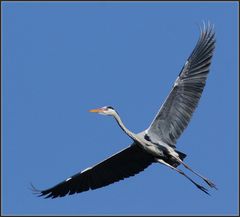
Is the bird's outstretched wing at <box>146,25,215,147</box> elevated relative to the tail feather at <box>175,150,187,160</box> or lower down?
elevated

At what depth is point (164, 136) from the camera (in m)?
10.6

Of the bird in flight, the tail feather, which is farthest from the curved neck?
the tail feather

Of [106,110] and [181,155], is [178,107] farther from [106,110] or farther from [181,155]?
[106,110]

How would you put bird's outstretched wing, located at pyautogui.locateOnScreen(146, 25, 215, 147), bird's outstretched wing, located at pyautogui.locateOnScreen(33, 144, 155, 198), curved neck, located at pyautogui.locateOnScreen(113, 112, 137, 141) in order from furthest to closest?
bird's outstretched wing, located at pyautogui.locateOnScreen(33, 144, 155, 198) → bird's outstretched wing, located at pyautogui.locateOnScreen(146, 25, 215, 147) → curved neck, located at pyautogui.locateOnScreen(113, 112, 137, 141)

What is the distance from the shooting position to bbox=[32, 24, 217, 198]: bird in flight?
10.5 metres

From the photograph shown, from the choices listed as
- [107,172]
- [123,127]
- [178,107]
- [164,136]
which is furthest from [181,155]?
[107,172]

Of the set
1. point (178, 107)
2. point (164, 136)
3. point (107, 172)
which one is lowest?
point (107, 172)

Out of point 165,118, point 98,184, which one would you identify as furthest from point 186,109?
point 98,184

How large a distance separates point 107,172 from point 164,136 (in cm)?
127

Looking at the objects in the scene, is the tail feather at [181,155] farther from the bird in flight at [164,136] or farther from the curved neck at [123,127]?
the curved neck at [123,127]

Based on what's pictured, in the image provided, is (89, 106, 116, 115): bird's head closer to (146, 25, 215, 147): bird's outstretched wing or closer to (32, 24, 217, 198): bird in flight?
(32, 24, 217, 198): bird in flight

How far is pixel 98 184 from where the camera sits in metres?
11.2

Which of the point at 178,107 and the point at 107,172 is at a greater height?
the point at 178,107

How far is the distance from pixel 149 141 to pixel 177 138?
534 millimetres
